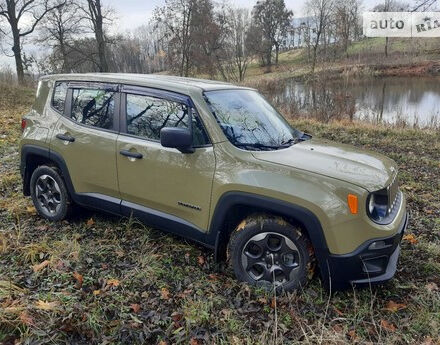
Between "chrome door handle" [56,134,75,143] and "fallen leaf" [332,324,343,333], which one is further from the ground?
"chrome door handle" [56,134,75,143]

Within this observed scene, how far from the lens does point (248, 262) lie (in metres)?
3.23

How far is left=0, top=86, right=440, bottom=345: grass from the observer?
264 cm

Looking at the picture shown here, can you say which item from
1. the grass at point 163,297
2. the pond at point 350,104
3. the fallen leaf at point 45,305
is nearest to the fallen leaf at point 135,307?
the grass at point 163,297

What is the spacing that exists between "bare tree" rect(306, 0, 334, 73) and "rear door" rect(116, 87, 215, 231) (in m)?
35.3

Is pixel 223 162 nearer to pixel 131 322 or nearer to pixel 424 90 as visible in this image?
pixel 131 322

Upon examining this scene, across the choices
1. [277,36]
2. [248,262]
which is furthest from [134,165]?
[277,36]

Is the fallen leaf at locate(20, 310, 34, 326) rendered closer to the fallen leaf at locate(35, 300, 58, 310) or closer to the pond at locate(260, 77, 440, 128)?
the fallen leaf at locate(35, 300, 58, 310)

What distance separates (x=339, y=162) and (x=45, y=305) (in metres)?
2.57

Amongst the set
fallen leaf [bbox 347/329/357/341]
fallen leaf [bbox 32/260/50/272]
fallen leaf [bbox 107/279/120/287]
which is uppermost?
fallen leaf [bbox 32/260/50/272]

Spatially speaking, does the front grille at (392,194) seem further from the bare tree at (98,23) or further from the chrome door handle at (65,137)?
the bare tree at (98,23)

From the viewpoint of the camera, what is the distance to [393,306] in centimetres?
304

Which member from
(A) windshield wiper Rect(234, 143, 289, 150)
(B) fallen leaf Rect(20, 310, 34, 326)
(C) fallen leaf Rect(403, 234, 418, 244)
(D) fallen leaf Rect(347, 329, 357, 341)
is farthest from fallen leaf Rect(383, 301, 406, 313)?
(B) fallen leaf Rect(20, 310, 34, 326)

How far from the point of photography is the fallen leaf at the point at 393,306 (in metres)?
2.99

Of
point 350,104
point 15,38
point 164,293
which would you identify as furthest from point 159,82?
point 15,38
